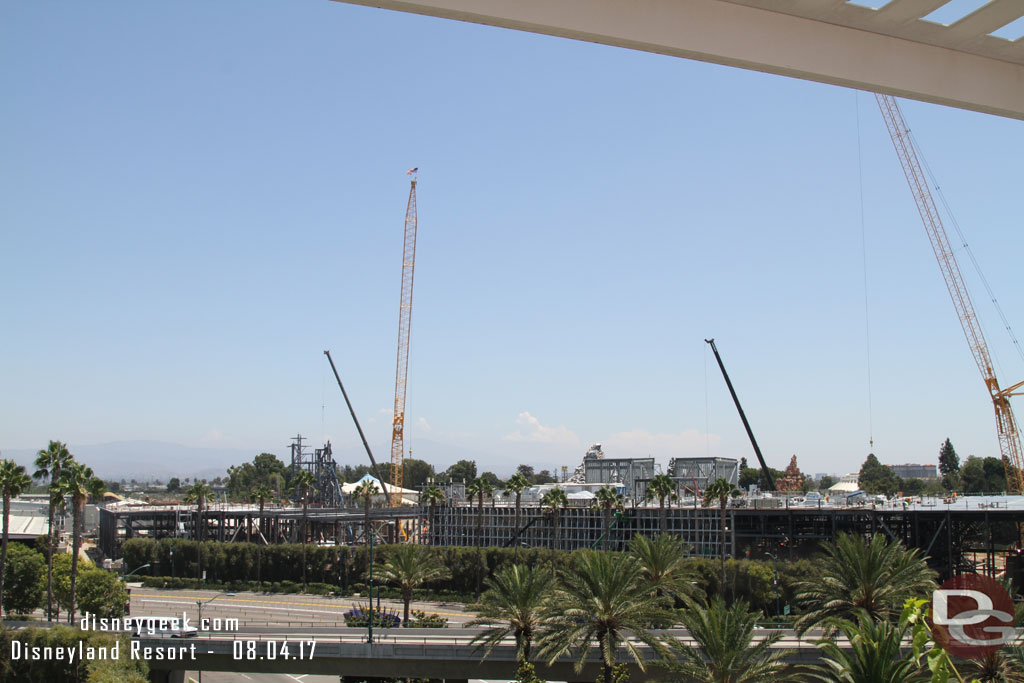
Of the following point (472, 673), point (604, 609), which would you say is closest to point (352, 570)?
point (472, 673)

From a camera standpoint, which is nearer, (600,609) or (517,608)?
(600,609)

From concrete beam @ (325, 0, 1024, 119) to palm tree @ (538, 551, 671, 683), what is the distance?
35486mm

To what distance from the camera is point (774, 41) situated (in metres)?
6.02

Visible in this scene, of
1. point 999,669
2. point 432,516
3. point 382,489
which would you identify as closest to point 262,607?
point 432,516

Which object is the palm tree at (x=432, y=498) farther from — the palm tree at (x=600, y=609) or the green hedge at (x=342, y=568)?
the palm tree at (x=600, y=609)

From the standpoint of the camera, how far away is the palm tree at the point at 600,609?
39.3 m

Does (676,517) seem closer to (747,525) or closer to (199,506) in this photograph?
(747,525)

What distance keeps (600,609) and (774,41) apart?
36758 mm

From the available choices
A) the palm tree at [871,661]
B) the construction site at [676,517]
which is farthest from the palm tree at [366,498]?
the palm tree at [871,661]

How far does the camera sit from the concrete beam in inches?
212

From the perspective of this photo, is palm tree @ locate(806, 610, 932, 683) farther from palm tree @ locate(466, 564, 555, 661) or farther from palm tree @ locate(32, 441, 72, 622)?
palm tree @ locate(32, 441, 72, 622)

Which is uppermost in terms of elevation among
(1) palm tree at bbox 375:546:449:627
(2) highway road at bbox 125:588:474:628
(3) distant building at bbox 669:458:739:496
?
(3) distant building at bbox 669:458:739:496

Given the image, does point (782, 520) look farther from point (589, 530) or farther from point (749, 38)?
point (749, 38)

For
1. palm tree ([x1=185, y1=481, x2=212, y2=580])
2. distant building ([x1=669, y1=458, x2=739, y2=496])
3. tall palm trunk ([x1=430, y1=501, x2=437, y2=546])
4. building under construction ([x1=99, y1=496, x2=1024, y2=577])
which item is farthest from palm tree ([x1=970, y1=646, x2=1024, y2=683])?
distant building ([x1=669, y1=458, x2=739, y2=496])
